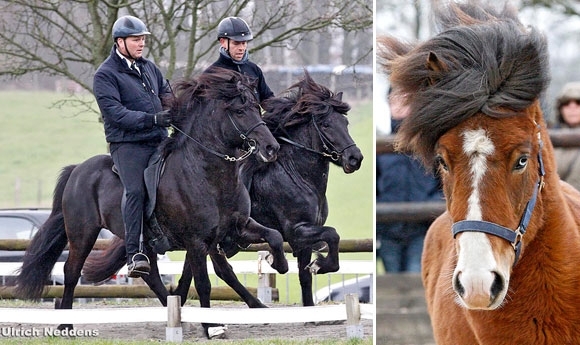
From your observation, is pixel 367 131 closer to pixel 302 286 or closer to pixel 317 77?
pixel 317 77

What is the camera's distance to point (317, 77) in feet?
20.7

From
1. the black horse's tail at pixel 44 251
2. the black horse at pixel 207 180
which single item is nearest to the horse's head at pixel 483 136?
the black horse at pixel 207 180

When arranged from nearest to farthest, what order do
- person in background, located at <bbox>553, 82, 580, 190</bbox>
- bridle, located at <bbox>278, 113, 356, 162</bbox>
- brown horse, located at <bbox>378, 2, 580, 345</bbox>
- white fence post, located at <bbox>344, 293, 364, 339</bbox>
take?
brown horse, located at <bbox>378, 2, 580, 345</bbox> → person in background, located at <bbox>553, 82, 580, 190</bbox> → white fence post, located at <bbox>344, 293, 364, 339</bbox> → bridle, located at <bbox>278, 113, 356, 162</bbox>

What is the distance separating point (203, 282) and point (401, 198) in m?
1.42

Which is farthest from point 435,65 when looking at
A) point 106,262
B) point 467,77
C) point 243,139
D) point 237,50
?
point 106,262

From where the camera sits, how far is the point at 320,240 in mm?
6039

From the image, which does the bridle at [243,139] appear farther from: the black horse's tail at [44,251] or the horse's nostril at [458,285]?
the horse's nostril at [458,285]

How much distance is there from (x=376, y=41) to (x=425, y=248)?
1100 millimetres

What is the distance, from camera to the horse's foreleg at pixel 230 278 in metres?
6.01

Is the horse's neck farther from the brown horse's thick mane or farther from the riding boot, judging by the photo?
the brown horse's thick mane

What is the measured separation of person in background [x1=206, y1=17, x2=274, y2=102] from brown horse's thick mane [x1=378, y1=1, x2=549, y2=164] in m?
2.55

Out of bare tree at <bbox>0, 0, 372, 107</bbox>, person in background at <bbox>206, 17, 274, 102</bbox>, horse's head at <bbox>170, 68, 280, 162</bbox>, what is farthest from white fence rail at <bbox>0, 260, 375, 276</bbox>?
bare tree at <bbox>0, 0, 372, 107</bbox>

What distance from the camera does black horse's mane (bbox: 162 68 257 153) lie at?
5.62 metres

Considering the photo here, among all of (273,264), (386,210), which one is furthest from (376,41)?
(273,264)
